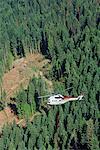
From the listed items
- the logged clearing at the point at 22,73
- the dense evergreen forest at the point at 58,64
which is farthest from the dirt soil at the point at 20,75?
the dense evergreen forest at the point at 58,64

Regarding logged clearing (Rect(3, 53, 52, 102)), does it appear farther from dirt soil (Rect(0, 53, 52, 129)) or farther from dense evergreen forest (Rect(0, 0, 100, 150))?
dense evergreen forest (Rect(0, 0, 100, 150))

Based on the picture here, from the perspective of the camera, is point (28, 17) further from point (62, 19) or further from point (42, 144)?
point (42, 144)

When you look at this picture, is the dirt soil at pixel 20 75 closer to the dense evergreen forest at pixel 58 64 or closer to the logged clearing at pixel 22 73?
the logged clearing at pixel 22 73

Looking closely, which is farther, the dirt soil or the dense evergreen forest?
the dirt soil

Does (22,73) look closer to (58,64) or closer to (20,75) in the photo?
(20,75)

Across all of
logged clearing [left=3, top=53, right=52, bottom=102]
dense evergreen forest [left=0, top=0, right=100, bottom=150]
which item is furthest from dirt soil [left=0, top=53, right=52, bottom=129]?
dense evergreen forest [left=0, top=0, right=100, bottom=150]

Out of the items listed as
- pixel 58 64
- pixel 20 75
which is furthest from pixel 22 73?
pixel 58 64

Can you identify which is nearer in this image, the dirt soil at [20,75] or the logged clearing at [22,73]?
the dirt soil at [20,75]
